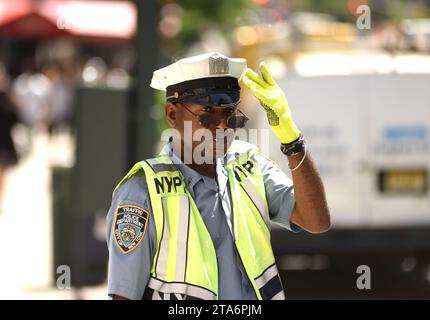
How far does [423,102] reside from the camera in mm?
9133

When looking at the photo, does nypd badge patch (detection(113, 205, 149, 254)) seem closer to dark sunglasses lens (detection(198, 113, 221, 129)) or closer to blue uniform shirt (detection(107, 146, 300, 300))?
blue uniform shirt (detection(107, 146, 300, 300))

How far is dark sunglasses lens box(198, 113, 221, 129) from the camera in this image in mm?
3281

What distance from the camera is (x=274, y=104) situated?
318cm

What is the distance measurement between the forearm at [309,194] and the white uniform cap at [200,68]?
34cm

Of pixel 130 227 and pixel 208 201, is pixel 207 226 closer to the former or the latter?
pixel 208 201

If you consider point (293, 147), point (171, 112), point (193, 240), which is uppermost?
point (171, 112)

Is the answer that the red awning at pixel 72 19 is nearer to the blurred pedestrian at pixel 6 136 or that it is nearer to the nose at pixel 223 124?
the blurred pedestrian at pixel 6 136

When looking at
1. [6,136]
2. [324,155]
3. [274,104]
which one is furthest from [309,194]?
[6,136]

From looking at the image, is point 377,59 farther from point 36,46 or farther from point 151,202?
point 36,46

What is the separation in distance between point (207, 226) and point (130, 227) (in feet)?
0.80

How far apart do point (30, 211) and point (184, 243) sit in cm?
1174

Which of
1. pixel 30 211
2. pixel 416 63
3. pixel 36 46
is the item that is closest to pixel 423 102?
pixel 416 63

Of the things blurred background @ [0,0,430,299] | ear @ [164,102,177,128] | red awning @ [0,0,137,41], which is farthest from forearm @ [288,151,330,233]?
red awning @ [0,0,137,41]

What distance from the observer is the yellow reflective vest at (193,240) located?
310 cm
